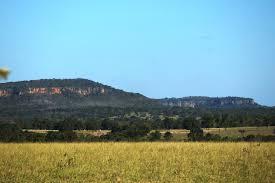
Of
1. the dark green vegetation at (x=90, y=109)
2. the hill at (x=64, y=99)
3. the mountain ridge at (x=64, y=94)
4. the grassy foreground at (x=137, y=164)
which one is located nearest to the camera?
the grassy foreground at (x=137, y=164)

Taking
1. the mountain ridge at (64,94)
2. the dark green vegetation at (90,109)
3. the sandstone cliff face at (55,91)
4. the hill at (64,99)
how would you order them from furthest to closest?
the mountain ridge at (64,94) → the sandstone cliff face at (55,91) → the hill at (64,99) → the dark green vegetation at (90,109)

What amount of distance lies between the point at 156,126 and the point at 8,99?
3081 inches

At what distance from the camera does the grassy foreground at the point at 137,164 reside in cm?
1847

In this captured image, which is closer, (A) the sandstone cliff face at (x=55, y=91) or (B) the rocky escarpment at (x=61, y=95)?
Result: (A) the sandstone cliff face at (x=55, y=91)

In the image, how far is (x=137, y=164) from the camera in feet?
73.2

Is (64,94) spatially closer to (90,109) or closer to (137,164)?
(90,109)

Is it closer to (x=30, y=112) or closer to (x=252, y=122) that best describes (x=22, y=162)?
(x=252, y=122)

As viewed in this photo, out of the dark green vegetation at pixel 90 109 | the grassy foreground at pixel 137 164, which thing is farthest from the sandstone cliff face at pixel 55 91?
the grassy foreground at pixel 137 164

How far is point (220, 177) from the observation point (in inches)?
725

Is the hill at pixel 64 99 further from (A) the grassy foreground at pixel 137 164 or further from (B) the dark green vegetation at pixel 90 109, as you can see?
(A) the grassy foreground at pixel 137 164

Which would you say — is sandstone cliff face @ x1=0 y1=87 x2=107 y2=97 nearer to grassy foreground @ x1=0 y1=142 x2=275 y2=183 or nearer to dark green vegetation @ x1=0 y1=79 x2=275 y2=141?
dark green vegetation @ x1=0 y1=79 x2=275 y2=141

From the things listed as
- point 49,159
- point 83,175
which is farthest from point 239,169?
point 49,159

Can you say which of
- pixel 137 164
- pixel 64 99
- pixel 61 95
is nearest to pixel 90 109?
pixel 64 99

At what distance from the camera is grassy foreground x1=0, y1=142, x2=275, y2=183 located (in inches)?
727
